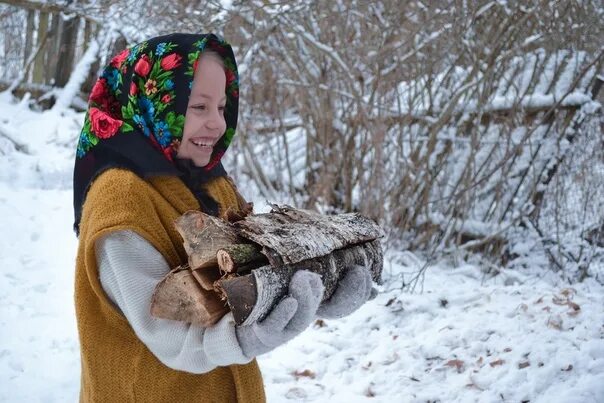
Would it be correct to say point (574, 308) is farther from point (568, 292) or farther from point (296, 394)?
point (296, 394)

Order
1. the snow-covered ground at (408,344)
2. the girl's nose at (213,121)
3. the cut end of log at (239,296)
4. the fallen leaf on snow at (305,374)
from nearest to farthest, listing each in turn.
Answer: the cut end of log at (239,296) < the girl's nose at (213,121) < the snow-covered ground at (408,344) < the fallen leaf on snow at (305,374)

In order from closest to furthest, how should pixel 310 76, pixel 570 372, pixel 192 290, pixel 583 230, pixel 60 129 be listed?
pixel 192 290 < pixel 570 372 < pixel 583 230 < pixel 310 76 < pixel 60 129

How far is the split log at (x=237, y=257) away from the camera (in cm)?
146

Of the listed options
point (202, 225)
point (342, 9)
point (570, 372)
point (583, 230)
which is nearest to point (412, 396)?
point (570, 372)

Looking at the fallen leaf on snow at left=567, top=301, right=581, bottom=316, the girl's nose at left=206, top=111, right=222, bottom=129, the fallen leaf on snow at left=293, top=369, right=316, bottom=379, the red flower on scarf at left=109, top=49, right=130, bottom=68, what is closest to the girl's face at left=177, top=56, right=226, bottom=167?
the girl's nose at left=206, top=111, right=222, bottom=129

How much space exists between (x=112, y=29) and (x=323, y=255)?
6.56 m

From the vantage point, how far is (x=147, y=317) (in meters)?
1.46

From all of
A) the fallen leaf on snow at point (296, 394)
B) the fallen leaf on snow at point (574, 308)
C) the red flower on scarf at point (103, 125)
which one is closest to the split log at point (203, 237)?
the red flower on scarf at point (103, 125)

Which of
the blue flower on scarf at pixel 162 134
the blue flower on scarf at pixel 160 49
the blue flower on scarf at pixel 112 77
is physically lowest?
the blue flower on scarf at pixel 162 134

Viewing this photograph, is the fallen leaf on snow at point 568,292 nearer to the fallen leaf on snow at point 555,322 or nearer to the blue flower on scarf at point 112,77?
the fallen leaf on snow at point 555,322

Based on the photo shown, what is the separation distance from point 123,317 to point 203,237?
323mm

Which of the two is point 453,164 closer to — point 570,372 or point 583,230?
point 583,230

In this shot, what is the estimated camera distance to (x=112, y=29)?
7.37 meters

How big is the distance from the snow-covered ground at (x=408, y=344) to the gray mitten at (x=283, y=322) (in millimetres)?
2192
